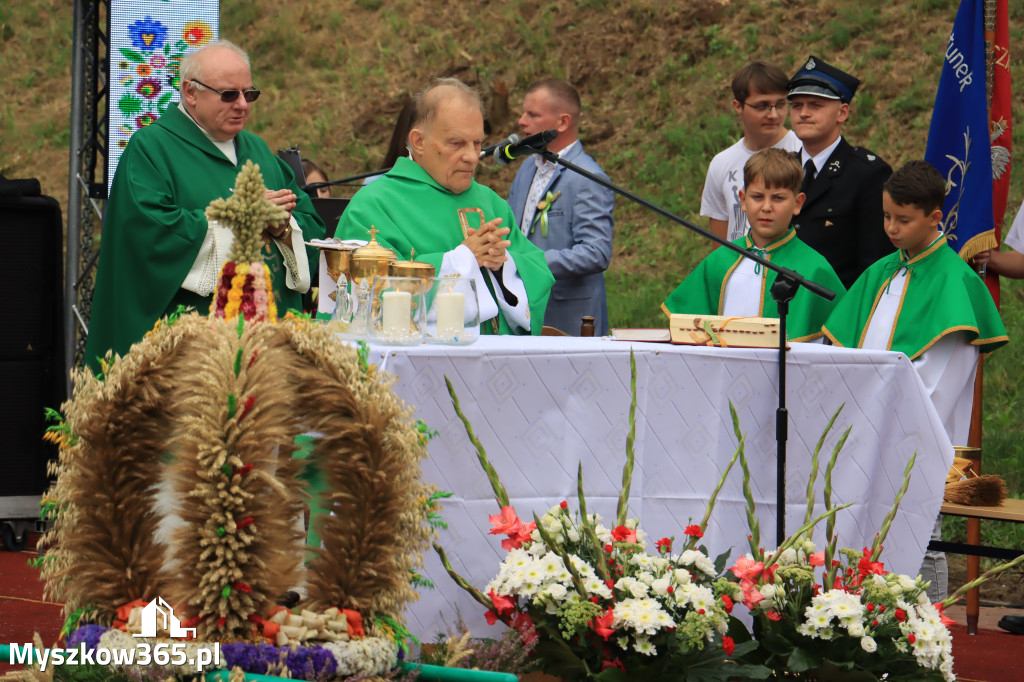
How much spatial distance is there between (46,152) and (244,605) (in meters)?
15.2

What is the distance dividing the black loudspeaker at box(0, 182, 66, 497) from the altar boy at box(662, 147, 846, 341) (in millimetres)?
3332

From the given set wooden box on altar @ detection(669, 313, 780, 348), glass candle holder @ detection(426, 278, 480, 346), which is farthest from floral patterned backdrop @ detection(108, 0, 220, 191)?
wooden box on altar @ detection(669, 313, 780, 348)

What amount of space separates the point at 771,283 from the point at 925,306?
545 mm

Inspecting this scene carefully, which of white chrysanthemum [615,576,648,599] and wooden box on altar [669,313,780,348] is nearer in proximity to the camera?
white chrysanthemum [615,576,648,599]

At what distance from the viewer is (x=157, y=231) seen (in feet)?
15.2

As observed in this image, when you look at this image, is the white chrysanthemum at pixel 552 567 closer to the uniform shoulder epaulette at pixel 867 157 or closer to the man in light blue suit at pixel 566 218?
the man in light blue suit at pixel 566 218

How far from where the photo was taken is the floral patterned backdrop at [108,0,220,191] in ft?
22.3

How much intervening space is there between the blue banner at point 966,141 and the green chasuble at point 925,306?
2.94 ft

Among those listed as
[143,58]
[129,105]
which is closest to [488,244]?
[129,105]

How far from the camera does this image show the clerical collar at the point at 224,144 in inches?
194

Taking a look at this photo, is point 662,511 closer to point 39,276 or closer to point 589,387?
point 589,387

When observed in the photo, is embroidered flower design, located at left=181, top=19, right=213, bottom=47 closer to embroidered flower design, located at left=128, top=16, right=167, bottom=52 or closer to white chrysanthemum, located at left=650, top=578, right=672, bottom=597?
embroidered flower design, located at left=128, top=16, right=167, bottom=52

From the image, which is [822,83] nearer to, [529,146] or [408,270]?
[529,146]

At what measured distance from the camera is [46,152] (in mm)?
16312
